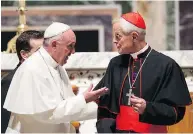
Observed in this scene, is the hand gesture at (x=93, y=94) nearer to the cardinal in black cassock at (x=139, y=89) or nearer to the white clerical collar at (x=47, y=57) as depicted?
the cardinal in black cassock at (x=139, y=89)

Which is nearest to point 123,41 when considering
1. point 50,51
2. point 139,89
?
point 139,89

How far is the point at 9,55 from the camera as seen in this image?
4656 mm

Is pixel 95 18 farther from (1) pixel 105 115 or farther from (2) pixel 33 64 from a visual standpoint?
(1) pixel 105 115

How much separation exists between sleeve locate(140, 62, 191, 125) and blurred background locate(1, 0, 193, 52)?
3188 mm

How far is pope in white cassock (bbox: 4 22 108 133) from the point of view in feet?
10.9

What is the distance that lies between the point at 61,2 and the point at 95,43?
28.5 inches

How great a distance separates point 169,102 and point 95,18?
360cm

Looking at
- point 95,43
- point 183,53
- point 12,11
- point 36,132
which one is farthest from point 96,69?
point 12,11

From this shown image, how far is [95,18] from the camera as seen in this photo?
6.68 m

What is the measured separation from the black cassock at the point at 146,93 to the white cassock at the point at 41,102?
0.64 feet

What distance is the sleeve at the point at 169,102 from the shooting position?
315cm

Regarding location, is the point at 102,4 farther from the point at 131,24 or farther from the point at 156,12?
the point at 131,24

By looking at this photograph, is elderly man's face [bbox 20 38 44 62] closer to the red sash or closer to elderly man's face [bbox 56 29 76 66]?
elderly man's face [bbox 56 29 76 66]

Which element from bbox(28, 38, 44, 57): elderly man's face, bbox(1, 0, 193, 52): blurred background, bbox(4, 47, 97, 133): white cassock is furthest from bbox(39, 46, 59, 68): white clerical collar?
bbox(1, 0, 193, 52): blurred background
